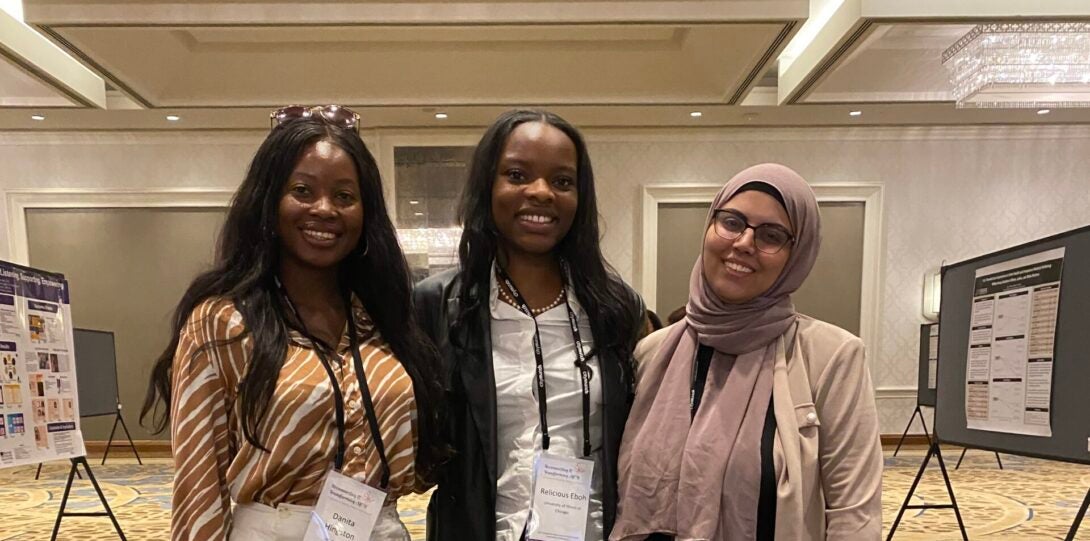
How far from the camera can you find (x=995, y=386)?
2660 mm

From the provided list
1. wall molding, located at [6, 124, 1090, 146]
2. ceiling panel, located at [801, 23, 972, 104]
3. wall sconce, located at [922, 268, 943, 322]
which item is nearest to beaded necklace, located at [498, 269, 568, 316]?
ceiling panel, located at [801, 23, 972, 104]

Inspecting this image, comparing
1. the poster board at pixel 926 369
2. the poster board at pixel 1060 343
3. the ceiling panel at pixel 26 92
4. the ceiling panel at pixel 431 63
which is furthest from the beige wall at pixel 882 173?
the poster board at pixel 1060 343

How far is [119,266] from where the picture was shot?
261 inches

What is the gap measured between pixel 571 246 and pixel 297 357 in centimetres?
66

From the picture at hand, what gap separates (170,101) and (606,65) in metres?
3.54

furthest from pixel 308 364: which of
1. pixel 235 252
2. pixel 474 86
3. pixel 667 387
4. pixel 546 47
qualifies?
pixel 474 86

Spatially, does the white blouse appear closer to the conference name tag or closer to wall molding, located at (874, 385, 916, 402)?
the conference name tag

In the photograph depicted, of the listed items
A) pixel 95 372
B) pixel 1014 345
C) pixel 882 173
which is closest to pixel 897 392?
pixel 882 173

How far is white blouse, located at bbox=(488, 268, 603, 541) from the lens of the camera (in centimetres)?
137

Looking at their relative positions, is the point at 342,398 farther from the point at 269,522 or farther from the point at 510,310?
the point at 510,310

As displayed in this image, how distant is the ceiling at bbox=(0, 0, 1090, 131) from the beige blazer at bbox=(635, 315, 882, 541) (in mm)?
2992

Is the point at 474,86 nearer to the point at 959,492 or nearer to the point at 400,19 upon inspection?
the point at 400,19

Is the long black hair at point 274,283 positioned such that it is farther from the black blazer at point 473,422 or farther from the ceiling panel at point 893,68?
the ceiling panel at point 893,68

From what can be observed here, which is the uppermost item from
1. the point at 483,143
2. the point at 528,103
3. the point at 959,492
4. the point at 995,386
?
the point at 528,103
